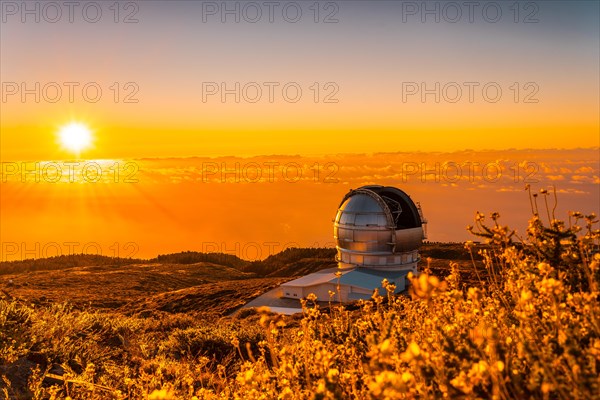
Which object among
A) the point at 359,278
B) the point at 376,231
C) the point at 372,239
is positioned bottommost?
the point at 359,278

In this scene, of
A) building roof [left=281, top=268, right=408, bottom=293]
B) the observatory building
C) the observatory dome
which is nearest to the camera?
building roof [left=281, top=268, right=408, bottom=293]

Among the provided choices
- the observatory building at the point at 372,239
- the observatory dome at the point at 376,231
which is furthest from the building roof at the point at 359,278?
the observatory dome at the point at 376,231

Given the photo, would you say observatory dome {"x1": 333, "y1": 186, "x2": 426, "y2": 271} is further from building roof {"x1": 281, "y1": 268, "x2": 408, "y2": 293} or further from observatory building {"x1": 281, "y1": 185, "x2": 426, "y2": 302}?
building roof {"x1": 281, "y1": 268, "x2": 408, "y2": 293}

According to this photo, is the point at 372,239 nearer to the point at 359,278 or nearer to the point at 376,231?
the point at 376,231

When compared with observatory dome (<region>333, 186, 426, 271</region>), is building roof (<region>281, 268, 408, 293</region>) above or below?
below

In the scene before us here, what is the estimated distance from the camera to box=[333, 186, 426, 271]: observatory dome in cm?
3478

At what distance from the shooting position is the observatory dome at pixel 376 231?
3478cm

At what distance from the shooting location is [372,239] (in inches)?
1377

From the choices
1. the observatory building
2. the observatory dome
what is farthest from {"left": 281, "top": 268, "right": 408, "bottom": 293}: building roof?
the observatory dome

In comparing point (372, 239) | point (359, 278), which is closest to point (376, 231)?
point (372, 239)

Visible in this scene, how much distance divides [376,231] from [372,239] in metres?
0.61

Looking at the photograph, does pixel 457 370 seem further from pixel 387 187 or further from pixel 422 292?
pixel 387 187

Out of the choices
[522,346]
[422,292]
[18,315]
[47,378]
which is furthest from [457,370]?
[18,315]

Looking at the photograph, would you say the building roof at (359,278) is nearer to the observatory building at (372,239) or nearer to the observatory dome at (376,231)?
the observatory building at (372,239)
